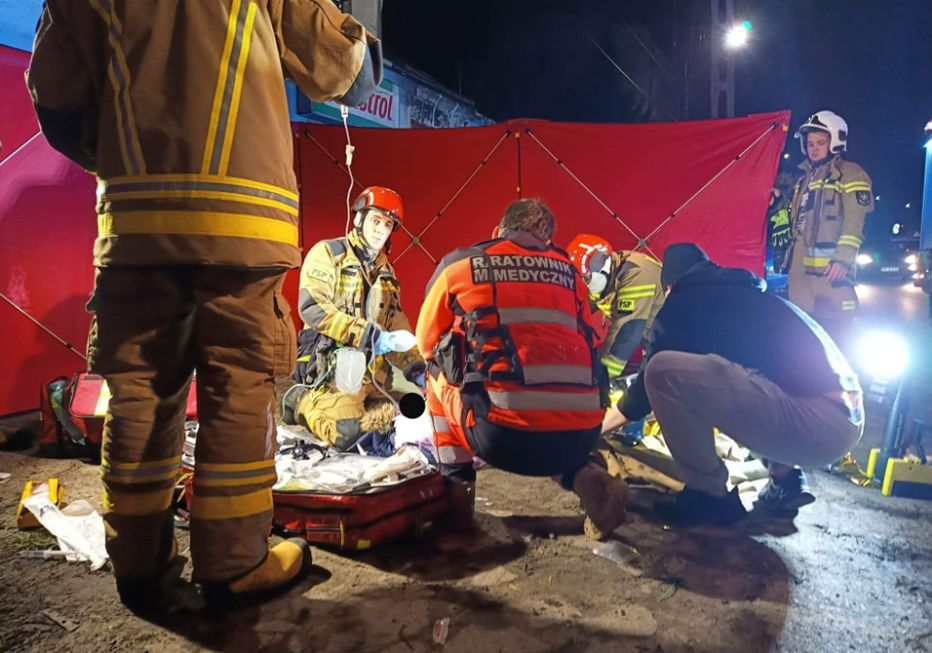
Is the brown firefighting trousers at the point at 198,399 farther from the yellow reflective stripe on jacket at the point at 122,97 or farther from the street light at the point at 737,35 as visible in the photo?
the street light at the point at 737,35

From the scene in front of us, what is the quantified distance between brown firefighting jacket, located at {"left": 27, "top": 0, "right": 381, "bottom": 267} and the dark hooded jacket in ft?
5.79

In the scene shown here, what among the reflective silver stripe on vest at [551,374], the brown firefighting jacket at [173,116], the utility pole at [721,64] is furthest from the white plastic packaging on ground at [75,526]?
the utility pole at [721,64]

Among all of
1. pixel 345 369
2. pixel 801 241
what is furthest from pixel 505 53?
pixel 345 369

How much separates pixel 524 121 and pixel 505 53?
39.6 feet

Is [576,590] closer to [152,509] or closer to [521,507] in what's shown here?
[521,507]

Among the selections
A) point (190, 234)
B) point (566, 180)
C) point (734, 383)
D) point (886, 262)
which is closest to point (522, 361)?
point (734, 383)

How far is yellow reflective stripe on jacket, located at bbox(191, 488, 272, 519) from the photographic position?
71.3 inches

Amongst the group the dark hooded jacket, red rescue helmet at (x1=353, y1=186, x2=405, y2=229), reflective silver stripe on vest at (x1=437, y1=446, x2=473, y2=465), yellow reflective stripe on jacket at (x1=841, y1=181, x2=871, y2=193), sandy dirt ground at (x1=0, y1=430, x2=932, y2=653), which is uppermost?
yellow reflective stripe on jacket at (x1=841, y1=181, x2=871, y2=193)

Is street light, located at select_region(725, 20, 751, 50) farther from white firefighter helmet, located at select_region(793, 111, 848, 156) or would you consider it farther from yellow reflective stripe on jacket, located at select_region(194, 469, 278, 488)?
yellow reflective stripe on jacket, located at select_region(194, 469, 278, 488)

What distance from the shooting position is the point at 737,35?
1288cm

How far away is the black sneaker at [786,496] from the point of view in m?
2.84

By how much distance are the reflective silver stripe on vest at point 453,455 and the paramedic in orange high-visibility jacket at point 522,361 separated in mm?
63

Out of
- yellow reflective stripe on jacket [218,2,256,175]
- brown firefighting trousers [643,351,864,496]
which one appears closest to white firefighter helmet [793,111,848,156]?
brown firefighting trousers [643,351,864,496]

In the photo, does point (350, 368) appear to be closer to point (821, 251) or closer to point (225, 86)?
point (225, 86)
